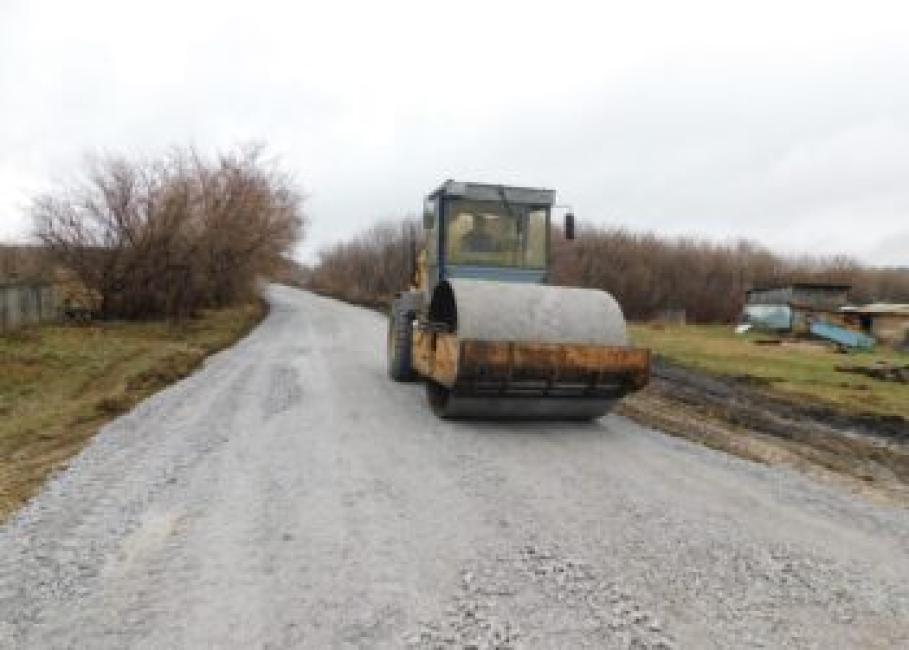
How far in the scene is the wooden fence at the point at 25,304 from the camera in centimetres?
1984

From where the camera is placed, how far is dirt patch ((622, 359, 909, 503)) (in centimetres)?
786

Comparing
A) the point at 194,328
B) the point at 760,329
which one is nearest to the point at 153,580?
the point at 194,328

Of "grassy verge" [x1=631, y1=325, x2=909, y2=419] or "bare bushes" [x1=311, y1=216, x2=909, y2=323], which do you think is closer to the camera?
"grassy verge" [x1=631, y1=325, x2=909, y2=419]

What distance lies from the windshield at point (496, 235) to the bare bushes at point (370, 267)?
27731 millimetres

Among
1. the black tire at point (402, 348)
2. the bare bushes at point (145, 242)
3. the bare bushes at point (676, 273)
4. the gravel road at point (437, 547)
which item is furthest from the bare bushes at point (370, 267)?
the gravel road at point (437, 547)

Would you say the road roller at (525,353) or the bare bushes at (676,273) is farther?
the bare bushes at (676,273)

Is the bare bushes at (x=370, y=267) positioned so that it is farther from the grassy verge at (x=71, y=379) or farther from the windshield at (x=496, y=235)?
the windshield at (x=496, y=235)

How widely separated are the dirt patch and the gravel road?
91cm

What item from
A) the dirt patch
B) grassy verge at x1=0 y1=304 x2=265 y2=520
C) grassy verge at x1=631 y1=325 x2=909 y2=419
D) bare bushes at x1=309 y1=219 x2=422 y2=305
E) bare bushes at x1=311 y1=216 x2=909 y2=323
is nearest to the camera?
grassy verge at x1=0 y1=304 x2=265 y2=520

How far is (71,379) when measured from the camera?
13430mm

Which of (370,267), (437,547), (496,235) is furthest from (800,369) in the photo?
(370,267)

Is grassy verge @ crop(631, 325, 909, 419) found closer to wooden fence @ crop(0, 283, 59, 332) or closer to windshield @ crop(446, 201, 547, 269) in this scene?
windshield @ crop(446, 201, 547, 269)

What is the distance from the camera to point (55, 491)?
602cm

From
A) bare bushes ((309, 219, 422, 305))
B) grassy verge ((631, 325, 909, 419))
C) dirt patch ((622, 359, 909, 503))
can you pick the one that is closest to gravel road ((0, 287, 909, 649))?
dirt patch ((622, 359, 909, 503))
